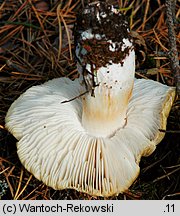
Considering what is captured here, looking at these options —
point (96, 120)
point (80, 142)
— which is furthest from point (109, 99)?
point (80, 142)

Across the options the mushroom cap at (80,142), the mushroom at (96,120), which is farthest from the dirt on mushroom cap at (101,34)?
the mushroom cap at (80,142)

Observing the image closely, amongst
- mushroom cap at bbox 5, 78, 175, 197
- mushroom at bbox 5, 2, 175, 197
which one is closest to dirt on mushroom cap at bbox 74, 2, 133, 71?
mushroom at bbox 5, 2, 175, 197

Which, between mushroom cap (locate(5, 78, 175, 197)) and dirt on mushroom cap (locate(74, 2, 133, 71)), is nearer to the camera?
dirt on mushroom cap (locate(74, 2, 133, 71))

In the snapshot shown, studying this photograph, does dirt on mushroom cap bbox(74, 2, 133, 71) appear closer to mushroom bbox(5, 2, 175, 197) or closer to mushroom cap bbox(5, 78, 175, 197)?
mushroom bbox(5, 2, 175, 197)

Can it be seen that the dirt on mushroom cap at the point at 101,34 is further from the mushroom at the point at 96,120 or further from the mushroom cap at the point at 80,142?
the mushroom cap at the point at 80,142

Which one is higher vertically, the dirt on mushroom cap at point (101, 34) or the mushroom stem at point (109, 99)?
the dirt on mushroom cap at point (101, 34)

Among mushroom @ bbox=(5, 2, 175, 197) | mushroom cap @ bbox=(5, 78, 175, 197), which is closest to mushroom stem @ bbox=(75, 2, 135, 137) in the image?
mushroom @ bbox=(5, 2, 175, 197)

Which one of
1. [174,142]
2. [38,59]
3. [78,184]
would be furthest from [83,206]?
[38,59]

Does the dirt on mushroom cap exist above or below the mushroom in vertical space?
above

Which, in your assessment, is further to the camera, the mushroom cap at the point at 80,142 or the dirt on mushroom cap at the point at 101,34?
the mushroom cap at the point at 80,142
